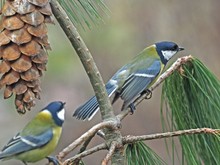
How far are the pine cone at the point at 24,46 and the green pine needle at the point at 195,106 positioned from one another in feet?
1.00

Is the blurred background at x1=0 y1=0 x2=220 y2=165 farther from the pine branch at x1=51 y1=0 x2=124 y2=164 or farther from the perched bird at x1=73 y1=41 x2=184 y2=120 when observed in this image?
the pine branch at x1=51 y1=0 x2=124 y2=164

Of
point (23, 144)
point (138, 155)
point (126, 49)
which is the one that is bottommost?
point (138, 155)

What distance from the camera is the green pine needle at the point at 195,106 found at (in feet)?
4.00

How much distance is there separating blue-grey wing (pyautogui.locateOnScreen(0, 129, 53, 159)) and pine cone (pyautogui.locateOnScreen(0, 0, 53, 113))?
30 centimetres

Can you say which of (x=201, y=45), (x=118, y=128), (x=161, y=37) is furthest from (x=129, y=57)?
(x=118, y=128)

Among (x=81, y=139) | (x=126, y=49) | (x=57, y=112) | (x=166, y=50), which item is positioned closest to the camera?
(x=81, y=139)

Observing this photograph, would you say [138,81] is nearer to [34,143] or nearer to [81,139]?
[34,143]

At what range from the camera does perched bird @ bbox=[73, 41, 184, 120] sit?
5.66 ft

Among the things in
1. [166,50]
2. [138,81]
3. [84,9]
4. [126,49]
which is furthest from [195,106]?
[126,49]

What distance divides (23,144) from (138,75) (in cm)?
57

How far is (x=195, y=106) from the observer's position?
1.25 meters

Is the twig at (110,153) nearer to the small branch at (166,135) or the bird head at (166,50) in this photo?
the small branch at (166,135)

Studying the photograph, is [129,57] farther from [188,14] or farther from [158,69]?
[158,69]

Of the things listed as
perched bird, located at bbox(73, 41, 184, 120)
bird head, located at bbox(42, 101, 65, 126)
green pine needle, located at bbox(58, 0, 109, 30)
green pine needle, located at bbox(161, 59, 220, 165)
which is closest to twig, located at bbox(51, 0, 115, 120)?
green pine needle, located at bbox(58, 0, 109, 30)
